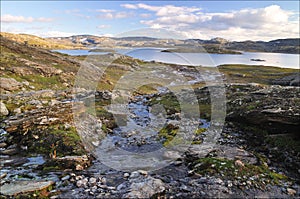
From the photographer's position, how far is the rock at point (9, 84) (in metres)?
37.4

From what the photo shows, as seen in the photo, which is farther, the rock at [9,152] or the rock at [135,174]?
the rock at [9,152]

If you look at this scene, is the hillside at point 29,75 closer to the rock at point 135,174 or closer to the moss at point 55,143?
the moss at point 55,143

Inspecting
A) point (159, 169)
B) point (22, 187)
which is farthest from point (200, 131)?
point (22, 187)

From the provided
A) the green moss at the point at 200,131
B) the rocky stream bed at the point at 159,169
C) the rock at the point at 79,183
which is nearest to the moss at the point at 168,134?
the rocky stream bed at the point at 159,169

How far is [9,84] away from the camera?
1512 inches

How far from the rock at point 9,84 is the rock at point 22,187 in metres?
29.5

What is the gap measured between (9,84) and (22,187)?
31508 mm

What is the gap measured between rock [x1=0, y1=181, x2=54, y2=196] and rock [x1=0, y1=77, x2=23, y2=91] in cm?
2949

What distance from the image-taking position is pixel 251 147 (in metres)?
19.3

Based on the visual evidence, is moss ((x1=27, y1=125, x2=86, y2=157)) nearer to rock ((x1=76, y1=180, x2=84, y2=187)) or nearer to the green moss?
rock ((x1=76, y1=180, x2=84, y2=187))

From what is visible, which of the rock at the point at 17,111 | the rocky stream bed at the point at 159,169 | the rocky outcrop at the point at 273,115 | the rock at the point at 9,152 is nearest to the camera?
the rocky stream bed at the point at 159,169

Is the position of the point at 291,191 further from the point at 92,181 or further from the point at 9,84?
the point at 9,84

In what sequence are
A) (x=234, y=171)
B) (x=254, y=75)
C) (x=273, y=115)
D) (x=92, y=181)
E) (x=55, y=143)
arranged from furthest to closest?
(x=254, y=75) < (x=273, y=115) < (x=55, y=143) < (x=234, y=171) < (x=92, y=181)

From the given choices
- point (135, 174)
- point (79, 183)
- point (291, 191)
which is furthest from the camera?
point (135, 174)
